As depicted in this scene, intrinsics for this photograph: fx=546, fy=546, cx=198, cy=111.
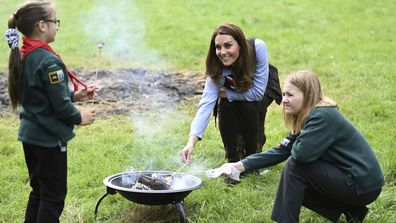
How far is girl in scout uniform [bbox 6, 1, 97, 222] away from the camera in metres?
2.99

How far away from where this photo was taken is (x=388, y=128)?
18.0 ft

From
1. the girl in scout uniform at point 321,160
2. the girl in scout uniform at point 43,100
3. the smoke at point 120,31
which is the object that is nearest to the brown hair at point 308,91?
the girl in scout uniform at point 321,160

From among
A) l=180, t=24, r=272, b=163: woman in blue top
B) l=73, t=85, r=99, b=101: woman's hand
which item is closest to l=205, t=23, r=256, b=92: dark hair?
l=180, t=24, r=272, b=163: woman in blue top

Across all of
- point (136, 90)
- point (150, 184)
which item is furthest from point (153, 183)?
point (136, 90)

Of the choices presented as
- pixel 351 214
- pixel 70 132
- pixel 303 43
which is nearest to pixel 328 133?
pixel 351 214

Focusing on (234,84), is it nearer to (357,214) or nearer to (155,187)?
(155,187)

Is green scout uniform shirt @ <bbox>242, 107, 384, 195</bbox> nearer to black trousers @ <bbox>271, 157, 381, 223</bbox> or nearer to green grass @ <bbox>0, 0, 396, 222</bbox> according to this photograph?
black trousers @ <bbox>271, 157, 381, 223</bbox>

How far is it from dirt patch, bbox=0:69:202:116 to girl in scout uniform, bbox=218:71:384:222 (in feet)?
11.4

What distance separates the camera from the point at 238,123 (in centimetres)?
453

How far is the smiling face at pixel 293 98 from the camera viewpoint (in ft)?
10.6

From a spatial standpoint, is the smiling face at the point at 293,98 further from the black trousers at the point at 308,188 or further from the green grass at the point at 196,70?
the green grass at the point at 196,70

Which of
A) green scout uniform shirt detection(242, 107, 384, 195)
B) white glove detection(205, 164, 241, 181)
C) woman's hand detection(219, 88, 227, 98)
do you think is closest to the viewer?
green scout uniform shirt detection(242, 107, 384, 195)

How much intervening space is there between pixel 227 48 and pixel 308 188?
4.57ft

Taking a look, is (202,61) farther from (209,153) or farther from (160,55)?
(209,153)
